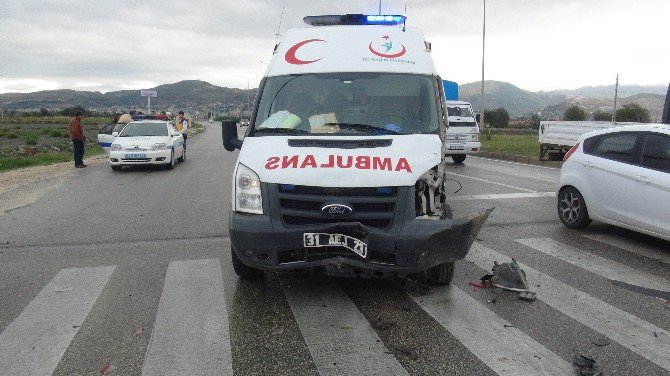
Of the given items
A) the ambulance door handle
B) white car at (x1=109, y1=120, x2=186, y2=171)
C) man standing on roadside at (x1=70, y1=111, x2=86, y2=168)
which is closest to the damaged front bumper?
the ambulance door handle

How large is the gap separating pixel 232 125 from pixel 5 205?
7.08 m

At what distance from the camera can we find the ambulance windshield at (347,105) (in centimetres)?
545

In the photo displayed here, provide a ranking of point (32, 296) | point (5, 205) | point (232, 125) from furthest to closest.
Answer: point (5, 205) < point (232, 125) < point (32, 296)

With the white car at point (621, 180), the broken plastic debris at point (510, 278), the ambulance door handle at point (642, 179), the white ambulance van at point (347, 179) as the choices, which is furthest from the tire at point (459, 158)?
the broken plastic debris at point (510, 278)

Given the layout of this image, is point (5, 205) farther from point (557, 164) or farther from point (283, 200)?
point (557, 164)

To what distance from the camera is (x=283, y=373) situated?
11.8 feet

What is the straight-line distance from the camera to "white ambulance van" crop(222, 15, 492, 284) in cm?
444

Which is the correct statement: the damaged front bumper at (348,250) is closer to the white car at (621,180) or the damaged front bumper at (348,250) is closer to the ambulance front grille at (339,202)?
the ambulance front grille at (339,202)

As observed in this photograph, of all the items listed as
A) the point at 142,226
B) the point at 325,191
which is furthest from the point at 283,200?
the point at 142,226

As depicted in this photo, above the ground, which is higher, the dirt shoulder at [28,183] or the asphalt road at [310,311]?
the dirt shoulder at [28,183]

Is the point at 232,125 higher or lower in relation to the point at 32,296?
higher

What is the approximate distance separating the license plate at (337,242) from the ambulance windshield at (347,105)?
129 centimetres

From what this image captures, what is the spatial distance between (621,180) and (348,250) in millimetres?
4672

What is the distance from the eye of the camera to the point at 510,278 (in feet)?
17.8
